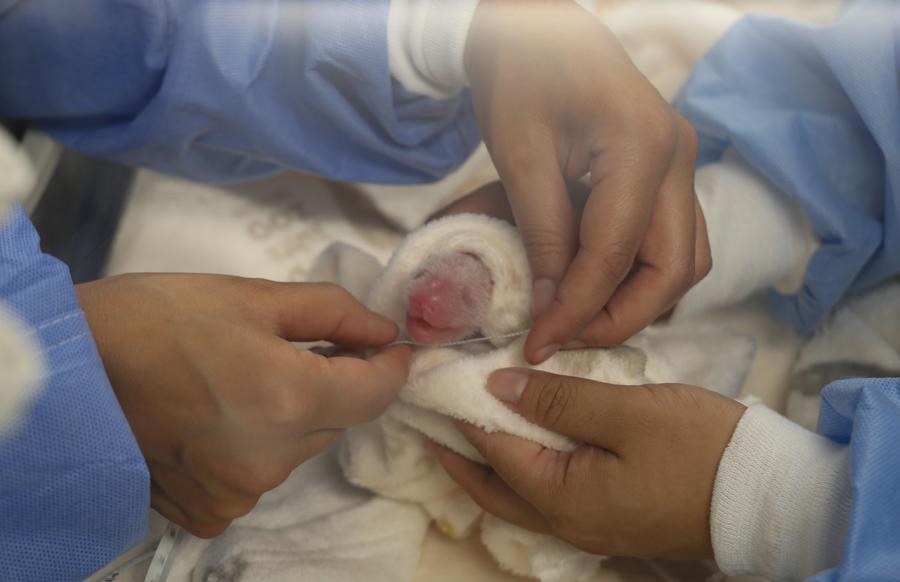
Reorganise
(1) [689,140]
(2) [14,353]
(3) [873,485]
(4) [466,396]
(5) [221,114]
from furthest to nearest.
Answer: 1. (5) [221,114]
2. (1) [689,140]
3. (4) [466,396]
4. (3) [873,485]
5. (2) [14,353]

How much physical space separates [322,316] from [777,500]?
0.40 meters

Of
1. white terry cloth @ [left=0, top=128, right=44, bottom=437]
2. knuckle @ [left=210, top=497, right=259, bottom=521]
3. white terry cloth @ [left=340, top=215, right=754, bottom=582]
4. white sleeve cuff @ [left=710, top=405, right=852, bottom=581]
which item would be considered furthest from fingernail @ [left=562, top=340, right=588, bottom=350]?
white terry cloth @ [left=0, top=128, right=44, bottom=437]

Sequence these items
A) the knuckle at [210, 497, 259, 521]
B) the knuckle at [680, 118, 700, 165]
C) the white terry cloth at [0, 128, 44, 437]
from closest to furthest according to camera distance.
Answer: the white terry cloth at [0, 128, 44, 437] → the knuckle at [210, 497, 259, 521] → the knuckle at [680, 118, 700, 165]

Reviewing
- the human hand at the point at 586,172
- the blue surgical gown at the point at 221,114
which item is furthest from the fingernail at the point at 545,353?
the blue surgical gown at the point at 221,114

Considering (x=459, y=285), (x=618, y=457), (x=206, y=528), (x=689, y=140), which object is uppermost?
(x=689, y=140)

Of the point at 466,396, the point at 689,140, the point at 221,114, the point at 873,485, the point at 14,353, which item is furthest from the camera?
the point at 221,114

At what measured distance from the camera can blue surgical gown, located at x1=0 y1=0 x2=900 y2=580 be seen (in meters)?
0.57

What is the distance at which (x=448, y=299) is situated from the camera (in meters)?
0.66

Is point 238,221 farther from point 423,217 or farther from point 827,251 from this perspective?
point 827,251

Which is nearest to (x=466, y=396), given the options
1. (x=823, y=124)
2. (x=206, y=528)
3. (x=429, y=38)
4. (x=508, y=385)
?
(x=508, y=385)

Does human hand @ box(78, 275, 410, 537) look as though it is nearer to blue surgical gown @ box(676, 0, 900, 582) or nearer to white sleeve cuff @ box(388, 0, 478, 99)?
white sleeve cuff @ box(388, 0, 478, 99)

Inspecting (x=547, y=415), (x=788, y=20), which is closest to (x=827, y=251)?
(x=788, y=20)

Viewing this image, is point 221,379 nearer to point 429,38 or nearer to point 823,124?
point 429,38

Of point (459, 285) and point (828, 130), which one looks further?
point (828, 130)
